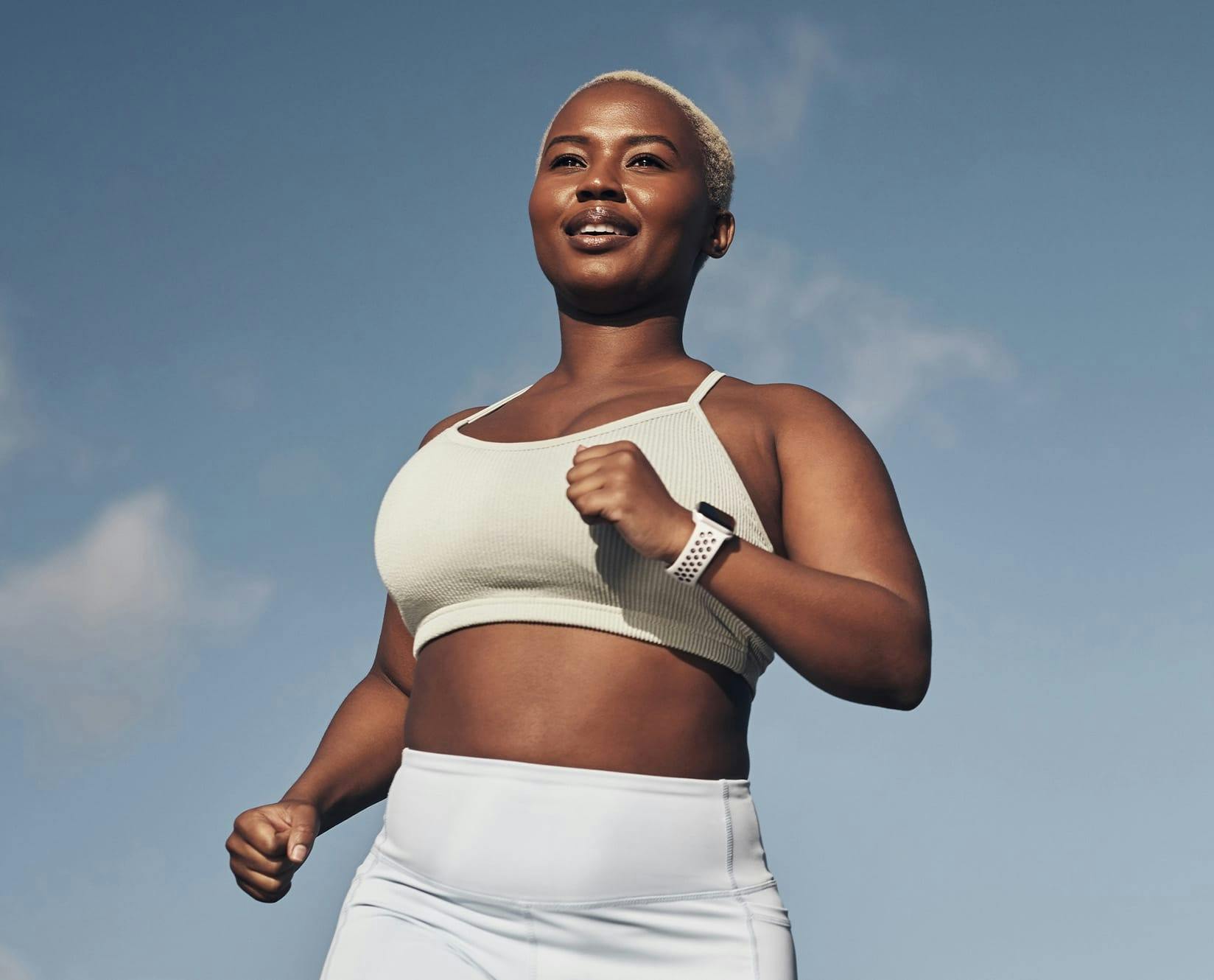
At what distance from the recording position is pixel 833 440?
363 cm

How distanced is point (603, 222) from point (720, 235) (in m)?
0.52

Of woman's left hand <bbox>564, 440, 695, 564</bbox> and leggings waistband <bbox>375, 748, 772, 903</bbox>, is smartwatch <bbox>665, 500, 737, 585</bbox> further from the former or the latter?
leggings waistband <bbox>375, 748, 772, 903</bbox>

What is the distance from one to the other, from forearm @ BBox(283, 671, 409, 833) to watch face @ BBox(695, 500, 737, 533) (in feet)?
4.20

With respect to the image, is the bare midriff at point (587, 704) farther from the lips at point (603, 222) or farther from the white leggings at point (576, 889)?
the lips at point (603, 222)

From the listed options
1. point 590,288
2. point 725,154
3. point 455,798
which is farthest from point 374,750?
point 725,154

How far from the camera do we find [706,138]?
4.44 metres

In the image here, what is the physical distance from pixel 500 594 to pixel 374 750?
2.88 feet

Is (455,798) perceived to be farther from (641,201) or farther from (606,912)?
(641,201)

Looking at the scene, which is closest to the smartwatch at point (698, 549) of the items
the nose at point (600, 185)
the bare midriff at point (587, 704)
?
the bare midriff at point (587, 704)

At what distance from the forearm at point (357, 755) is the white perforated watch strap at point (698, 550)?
123 cm

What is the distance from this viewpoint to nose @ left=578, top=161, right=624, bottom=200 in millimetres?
4137

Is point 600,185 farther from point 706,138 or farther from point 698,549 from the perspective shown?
point 698,549

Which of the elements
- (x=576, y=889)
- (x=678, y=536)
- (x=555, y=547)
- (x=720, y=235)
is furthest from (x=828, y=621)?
(x=720, y=235)

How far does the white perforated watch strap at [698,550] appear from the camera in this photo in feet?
10.2
